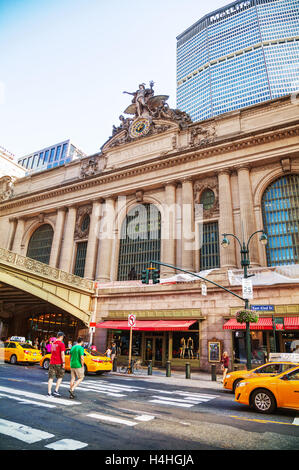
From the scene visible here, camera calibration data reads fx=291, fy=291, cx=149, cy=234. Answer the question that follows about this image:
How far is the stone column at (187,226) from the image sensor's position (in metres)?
25.6

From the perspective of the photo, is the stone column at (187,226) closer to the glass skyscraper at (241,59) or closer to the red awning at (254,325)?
the red awning at (254,325)

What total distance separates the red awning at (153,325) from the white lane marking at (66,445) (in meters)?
16.8

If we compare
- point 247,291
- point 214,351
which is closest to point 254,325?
point 214,351

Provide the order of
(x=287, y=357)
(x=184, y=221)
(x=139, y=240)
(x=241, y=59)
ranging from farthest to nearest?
(x=241, y=59) < (x=139, y=240) < (x=184, y=221) < (x=287, y=357)

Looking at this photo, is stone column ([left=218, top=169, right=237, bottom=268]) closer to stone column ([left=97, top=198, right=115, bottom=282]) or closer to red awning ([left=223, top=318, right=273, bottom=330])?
red awning ([left=223, top=318, right=273, bottom=330])

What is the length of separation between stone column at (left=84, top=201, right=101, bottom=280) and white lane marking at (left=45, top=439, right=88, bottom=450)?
25869 millimetres

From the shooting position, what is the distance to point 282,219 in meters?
24.0

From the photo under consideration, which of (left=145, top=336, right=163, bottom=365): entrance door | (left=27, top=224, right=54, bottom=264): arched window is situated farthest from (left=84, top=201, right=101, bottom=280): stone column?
(left=145, top=336, right=163, bottom=365): entrance door

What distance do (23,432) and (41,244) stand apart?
35108 millimetres

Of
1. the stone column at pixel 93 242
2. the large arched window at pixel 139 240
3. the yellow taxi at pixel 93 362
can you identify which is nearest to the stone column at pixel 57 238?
the stone column at pixel 93 242

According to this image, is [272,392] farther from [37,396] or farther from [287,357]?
[37,396]

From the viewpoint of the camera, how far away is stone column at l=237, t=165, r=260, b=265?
23016 millimetres
